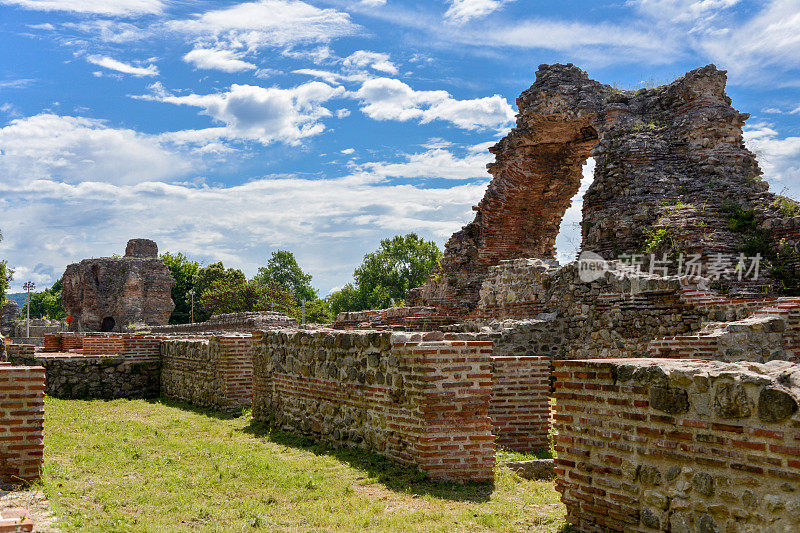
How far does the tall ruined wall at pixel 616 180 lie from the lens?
488 inches

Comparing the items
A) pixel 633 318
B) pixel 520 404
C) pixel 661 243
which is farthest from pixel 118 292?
pixel 520 404

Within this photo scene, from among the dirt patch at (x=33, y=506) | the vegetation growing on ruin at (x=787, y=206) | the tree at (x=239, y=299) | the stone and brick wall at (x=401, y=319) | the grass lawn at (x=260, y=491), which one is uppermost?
the vegetation growing on ruin at (x=787, y=206)

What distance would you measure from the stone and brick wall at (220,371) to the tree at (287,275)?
55020 millimetres

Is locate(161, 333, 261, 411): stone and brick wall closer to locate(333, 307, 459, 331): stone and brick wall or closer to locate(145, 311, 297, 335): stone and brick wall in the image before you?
locate(333, 307, 459, 331): stone and brick wall

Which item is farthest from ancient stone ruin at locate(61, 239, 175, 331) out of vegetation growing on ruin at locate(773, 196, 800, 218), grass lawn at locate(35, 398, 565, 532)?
vegetation growing on ruin at locate(773, 196, 800, 218)

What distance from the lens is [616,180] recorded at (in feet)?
46.8

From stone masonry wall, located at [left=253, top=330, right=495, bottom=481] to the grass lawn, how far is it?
7.4 inches

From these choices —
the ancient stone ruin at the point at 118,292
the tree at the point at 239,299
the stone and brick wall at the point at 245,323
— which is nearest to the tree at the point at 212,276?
the tree at the point at 239,299

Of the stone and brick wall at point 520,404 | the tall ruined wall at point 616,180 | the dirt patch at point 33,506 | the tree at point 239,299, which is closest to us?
the dirt patch at point 33,506

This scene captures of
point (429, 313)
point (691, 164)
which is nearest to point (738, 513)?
point (691, 164)

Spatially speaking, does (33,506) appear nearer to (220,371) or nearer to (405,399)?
(405,399)

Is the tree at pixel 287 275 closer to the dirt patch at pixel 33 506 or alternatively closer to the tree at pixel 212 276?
the tree at pixel 212 276

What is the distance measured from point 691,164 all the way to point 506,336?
21.7 feet

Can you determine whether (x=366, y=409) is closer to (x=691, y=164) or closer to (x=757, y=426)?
(x=757, y=426)
